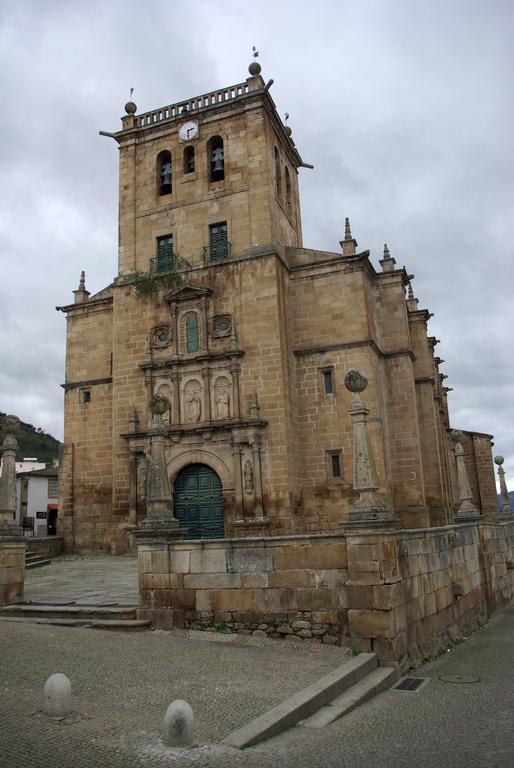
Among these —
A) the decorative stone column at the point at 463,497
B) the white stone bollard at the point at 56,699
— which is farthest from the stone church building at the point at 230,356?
the white stone bollard at the point at 56,699

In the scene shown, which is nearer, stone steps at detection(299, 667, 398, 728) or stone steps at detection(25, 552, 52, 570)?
stone steps at detection(299, 667, 398, 728)

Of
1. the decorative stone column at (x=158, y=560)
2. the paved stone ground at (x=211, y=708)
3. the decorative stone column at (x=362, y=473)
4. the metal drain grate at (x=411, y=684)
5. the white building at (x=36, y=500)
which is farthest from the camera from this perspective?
the white building at (x=36, y=500)

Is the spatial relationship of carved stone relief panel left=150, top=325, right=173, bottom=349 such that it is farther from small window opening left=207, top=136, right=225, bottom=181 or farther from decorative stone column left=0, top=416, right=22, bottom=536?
decorative stone column left=0, top=416, right=22, bottom=536

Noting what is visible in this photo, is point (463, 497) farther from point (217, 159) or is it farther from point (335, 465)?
point (217, 159)

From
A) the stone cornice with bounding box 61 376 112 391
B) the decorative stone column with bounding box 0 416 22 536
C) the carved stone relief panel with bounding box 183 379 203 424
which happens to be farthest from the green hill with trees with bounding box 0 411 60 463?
the decorative stone column with bounding box 0 416 22 536

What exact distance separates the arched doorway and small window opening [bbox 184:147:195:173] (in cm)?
1157

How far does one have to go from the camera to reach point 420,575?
11.2m

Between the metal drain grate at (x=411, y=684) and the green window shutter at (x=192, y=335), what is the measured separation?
1513 centimetres

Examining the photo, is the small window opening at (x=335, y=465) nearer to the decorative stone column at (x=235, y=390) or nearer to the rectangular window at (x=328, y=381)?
the rectangular window at (x=328, y=381)

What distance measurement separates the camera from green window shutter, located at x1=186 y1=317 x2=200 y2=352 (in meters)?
23.0

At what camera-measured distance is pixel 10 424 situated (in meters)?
13.3

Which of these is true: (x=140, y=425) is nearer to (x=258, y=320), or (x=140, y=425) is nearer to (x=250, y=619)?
(x=258, y=320)

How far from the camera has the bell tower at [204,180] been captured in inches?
929

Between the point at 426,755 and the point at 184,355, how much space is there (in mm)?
17841
